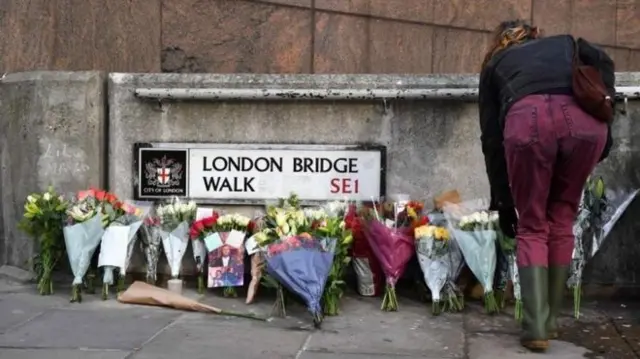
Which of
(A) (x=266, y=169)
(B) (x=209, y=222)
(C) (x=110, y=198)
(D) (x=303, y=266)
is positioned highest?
(A) (x=266, y=169)

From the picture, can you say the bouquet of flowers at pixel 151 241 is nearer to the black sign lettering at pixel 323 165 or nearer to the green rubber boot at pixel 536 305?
Result: the black sign lettering at pixel 323 165

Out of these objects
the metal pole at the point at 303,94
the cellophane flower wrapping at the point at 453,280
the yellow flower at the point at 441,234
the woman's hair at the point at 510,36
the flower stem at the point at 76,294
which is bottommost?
the flower stem at the point at 76,294

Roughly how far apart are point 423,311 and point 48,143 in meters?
2.97

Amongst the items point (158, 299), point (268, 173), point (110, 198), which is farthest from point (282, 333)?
point (110, 198)

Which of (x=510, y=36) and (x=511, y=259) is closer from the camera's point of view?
(x=510, y=36)

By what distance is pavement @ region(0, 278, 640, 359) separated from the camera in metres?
4.39

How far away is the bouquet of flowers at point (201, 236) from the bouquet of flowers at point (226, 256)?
1.6 inches

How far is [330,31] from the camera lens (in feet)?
23.2

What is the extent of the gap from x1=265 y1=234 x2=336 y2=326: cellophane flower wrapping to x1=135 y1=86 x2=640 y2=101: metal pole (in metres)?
1.19

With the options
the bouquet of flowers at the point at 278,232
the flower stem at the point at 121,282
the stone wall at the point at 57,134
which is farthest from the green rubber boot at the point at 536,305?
the stone wall at the point at 57,134

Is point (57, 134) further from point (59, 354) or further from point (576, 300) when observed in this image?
point (576, 300)

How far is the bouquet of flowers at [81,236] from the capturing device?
5.55 metres

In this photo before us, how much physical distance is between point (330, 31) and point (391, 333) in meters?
3.10

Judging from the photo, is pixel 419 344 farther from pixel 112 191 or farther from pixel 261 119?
pixel 112 191
